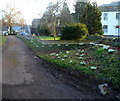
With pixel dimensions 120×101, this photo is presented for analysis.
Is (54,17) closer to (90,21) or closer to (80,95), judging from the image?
(90,21)

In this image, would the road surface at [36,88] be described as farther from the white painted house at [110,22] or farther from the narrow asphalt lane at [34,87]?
the white painted house at [110,22]

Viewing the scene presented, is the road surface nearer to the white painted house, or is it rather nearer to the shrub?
the shrub

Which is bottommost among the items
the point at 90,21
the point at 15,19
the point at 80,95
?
the point at 80,95

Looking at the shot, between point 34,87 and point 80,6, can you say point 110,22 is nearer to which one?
point 80,6

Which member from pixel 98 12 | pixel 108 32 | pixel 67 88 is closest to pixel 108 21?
pixel 108 32

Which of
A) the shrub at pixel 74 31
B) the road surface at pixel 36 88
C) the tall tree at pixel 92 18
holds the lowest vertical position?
the road surface at pixel 36 88

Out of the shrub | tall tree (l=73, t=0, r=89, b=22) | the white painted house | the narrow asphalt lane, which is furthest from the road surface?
the white painted house

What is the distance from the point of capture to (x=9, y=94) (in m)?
4.18

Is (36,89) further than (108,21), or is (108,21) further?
(108,21)

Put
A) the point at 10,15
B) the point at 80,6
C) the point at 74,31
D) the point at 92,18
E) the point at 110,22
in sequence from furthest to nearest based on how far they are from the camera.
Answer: the point at 10,15, the point at 110,22, the point at 80,6, the point at 92,18, the point at 74,31

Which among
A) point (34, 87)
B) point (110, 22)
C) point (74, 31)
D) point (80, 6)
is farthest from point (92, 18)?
point (110, 22)

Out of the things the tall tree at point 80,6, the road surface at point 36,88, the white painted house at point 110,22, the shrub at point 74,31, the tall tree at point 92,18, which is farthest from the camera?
the white painted house at point 110,22

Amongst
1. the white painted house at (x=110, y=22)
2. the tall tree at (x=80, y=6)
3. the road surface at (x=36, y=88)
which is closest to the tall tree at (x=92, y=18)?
the tall tree at (x=80, y=6)

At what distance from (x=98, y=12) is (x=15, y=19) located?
33.8m
